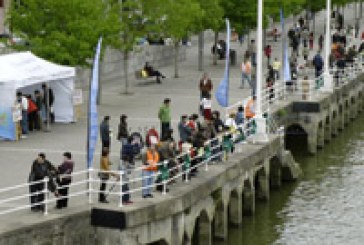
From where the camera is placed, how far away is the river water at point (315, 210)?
102ft

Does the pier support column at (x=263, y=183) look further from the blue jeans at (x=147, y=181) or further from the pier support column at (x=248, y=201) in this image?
the blue jeans at (x=147, y=181)

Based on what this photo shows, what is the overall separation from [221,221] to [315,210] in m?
4.84

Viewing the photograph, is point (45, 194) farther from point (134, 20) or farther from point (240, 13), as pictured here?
point (240, 13)

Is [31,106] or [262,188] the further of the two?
[31,106]

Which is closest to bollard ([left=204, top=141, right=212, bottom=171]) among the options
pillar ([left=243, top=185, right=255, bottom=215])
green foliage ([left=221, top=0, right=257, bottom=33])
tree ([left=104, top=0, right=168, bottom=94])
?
pillar ([left=243, top=185, right=255, bottom=215])

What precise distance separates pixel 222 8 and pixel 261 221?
2937 cm

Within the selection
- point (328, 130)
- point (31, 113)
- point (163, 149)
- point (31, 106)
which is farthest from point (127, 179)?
point (328, 130)

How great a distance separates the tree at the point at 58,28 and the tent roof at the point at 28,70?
7.07 feet

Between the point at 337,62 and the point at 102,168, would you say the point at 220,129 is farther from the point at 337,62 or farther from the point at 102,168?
the point at 337,62

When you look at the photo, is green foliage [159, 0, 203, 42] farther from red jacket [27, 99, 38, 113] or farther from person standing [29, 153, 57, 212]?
person standing [29, 153, 57, 212]

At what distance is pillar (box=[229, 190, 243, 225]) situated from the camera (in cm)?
3191

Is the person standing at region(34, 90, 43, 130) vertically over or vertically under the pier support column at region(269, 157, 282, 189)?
over

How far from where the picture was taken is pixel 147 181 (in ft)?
85.7

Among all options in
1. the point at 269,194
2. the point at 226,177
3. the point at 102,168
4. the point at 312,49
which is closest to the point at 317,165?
the point at 269,194
